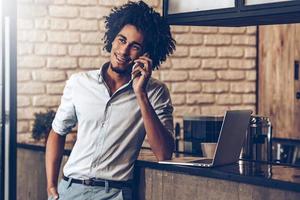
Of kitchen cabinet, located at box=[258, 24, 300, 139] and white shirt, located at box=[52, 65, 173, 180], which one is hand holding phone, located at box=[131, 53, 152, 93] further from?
kitchen cabinet, located at box=[258, 24, 300, 139]

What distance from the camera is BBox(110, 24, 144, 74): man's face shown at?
252cm

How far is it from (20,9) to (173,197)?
1668 mm

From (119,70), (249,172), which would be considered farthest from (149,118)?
(249,172)

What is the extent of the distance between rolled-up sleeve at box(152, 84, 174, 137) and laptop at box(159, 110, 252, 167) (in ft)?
0.45

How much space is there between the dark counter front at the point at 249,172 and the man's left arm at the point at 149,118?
2.6 inches

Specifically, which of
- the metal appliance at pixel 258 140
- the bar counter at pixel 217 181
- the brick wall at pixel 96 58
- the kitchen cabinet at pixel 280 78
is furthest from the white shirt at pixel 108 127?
the kitchen cabinet at pixel 280 78

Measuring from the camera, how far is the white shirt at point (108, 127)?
8.05ft

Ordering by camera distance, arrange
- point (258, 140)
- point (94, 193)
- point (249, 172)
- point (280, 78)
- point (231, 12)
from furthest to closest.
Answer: point (280, 78), point (231, 12), point (258, 140), point (94, 193), point (249, 172)

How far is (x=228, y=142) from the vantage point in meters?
2.44

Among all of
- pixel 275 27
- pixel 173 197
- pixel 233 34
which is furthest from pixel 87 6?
pixel 173 197

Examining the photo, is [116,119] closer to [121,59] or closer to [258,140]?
[121,59]

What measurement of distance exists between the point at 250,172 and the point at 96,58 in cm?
185

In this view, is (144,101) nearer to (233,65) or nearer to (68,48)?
(68,48)

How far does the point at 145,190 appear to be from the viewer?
2596 millimetres
